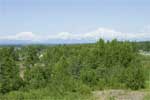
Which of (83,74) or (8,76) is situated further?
(83,74)

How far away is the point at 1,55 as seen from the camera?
1022 inches

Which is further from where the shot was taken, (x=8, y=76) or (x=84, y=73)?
(x=84, y=73)

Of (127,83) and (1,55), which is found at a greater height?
(1,55)

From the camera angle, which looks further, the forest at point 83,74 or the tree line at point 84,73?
the tree line at point 84,73

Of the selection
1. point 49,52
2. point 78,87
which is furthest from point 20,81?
point 49,52

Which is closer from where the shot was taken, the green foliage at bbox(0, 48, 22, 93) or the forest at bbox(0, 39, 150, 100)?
the forest at bbox(0, 39, 150, 100)

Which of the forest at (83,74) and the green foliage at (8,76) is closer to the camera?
the forest at (83,74)

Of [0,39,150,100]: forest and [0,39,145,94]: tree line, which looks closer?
[0,39,150,100]: forest

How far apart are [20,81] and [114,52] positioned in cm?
981

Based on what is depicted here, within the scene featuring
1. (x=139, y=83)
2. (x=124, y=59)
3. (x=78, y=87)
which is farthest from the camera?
(x=124, y=59)

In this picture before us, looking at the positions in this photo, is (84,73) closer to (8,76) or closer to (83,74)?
(83,74)

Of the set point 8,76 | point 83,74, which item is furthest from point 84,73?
point 8,76

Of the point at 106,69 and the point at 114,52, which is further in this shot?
the point at 114,52

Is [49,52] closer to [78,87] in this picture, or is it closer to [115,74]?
[115,74]
